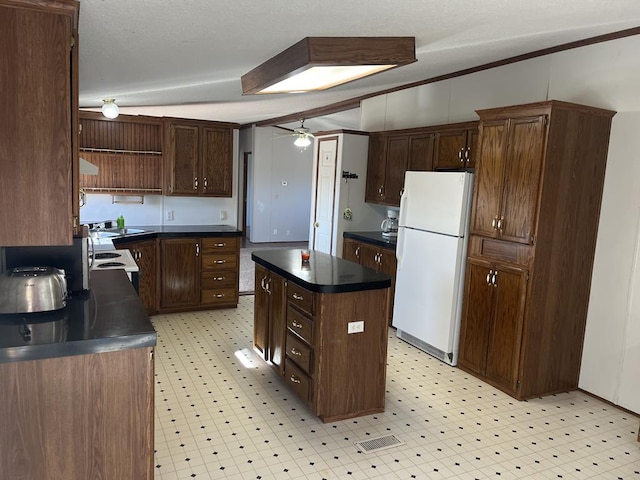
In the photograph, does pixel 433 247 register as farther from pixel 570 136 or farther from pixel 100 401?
pixel 100 401

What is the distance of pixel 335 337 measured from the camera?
9.81ft

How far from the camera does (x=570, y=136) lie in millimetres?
3326

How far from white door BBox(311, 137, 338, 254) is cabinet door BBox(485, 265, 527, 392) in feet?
8.23

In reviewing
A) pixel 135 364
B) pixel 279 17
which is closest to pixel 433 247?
pixel 279 17

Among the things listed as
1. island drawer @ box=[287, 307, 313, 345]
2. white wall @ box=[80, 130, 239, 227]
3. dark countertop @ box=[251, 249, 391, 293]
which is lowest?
island drawer @ box=[287, 307, 313, 345]

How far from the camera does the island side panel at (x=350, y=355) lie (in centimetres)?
297

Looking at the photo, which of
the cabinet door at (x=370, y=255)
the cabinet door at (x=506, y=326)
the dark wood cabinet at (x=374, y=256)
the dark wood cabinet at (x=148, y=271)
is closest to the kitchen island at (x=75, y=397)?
the cabinet door at (x=506, y=326)

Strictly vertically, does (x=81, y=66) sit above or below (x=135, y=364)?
above

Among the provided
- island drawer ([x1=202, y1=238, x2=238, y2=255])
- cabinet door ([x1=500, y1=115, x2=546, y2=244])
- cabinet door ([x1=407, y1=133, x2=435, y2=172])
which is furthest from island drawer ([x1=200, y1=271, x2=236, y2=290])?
cabinet door ([x1=500, y1=115, x2=546, y2=244])

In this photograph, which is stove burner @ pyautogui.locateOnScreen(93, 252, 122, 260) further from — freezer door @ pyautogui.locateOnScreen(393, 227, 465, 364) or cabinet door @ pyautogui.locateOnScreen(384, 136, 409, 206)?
cabinet door @ pyautogui.locateOnScreen(384, 136, 409, 206)

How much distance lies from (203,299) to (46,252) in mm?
Answer: 2841

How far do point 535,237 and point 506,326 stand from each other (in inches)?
28.0

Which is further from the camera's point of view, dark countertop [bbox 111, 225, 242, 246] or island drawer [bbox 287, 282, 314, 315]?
dark countertop [bbox 111, 225, 242, 246]

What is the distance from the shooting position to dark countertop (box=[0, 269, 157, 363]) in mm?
1773
